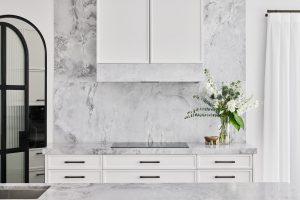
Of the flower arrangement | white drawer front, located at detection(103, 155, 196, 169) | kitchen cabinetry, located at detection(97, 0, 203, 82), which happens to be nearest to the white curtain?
the flower arrangement

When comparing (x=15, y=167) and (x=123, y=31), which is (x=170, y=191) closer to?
(x=123, y=31)

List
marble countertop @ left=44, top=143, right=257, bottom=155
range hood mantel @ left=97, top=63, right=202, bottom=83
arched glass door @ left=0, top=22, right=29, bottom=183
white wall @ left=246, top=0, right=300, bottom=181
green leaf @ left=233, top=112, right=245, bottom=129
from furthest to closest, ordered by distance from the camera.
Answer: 1. white wall @ left=246, top=0, right=300, bottom=181
2. arched glass door @ left=0, top=22, right=29, bottom=183
3. green leaf @ left=233, top=112, right=245, bottom=129
4. range hood mantel @ left=97, top=63, right=202, bottom=83
5. marble countertop @ left=44, top=143, right=257, bottom=155

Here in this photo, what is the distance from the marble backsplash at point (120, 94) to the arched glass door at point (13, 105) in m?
0.34

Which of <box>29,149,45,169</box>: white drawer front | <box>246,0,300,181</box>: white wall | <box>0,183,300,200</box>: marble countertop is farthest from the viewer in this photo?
<box>246,0,300,181</box>: white wall

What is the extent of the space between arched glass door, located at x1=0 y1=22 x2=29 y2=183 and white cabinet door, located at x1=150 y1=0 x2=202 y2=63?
54.6 inches

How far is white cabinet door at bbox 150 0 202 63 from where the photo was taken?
13.4ft

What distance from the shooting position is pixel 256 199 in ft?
6.40

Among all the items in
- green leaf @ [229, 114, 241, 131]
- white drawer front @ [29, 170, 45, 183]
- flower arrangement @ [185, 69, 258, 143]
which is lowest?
white drawer front @ [29, 170, 45, 183]

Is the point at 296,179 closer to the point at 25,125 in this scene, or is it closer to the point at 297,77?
the point at 297,77

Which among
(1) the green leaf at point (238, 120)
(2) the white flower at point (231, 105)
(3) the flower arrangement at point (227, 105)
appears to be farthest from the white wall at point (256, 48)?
(2) the white flower at point (231, 105)

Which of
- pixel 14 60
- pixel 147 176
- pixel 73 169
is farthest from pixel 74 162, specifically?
pixel 14 60

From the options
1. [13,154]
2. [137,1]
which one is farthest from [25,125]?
[137,1]

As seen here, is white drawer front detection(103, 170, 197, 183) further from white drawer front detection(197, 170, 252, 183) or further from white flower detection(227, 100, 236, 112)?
white flower detection(227, 100, 236, 112)

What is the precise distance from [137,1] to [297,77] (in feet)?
6.00
